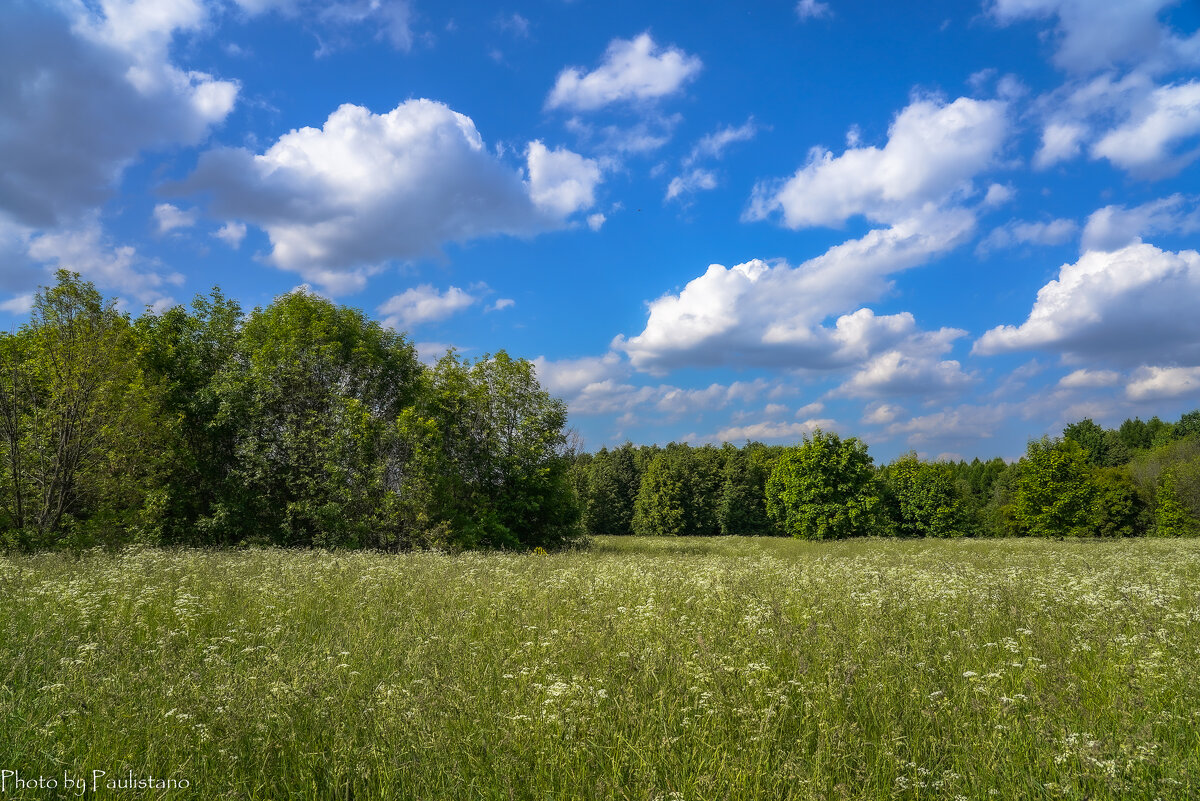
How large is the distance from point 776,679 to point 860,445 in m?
37.7

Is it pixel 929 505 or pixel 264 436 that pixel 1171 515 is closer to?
pixel 929 505

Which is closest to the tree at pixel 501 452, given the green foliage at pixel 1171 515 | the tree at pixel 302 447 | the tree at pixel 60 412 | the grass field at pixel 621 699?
the tree at pixel 302 447

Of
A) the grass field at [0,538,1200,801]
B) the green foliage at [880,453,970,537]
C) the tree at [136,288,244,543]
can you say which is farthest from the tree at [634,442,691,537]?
the grass field at [0,538,1200,801]

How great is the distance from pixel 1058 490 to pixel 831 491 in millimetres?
16962

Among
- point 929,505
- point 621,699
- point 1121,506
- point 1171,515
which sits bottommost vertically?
point 1171,515

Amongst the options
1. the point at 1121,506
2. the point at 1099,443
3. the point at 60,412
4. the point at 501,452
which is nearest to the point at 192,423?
the point at 60,412

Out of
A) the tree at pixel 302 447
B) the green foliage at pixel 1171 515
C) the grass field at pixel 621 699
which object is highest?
the tree at pixel 302 447

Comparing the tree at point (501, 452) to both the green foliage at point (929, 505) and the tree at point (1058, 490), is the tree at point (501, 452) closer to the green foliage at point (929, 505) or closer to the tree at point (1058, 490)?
the tree at point (1058, 490)

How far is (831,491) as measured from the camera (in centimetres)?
3794

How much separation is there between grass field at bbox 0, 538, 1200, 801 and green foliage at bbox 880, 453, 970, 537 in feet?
175

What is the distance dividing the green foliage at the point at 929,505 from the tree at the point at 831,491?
19994 mm

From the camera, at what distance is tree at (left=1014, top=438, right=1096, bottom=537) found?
39.4 metres

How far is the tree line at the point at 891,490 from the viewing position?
38.6 meters

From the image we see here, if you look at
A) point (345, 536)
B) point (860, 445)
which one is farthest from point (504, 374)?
point (860, 445)
